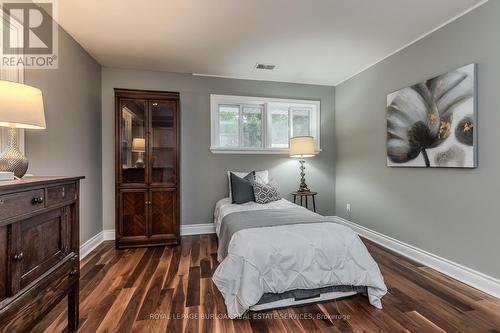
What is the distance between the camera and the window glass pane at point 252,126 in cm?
412

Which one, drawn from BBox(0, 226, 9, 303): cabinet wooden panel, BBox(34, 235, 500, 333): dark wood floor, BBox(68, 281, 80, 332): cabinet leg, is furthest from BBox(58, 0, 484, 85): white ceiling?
BBox(34, 235, 500, 333): dark wood floor

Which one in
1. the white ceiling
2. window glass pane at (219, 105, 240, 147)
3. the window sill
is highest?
the white ceiling

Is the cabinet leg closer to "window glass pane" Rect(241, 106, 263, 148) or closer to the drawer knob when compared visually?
the drawer knob

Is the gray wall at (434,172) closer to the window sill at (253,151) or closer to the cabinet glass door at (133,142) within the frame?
the window sill at (253,151)

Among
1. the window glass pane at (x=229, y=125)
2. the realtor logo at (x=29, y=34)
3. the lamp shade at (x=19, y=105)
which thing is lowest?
the lamp shade at (x=19, y=105)

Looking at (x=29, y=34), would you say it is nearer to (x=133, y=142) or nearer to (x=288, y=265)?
(x=133, y=142)

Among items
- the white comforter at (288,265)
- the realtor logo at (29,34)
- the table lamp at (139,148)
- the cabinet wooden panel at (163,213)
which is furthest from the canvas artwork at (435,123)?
the realtor logo at (29,34)

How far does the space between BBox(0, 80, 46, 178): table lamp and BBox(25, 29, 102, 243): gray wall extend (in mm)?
825

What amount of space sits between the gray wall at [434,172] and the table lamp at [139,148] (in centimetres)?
330

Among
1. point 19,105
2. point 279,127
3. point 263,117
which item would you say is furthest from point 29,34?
point 279,127

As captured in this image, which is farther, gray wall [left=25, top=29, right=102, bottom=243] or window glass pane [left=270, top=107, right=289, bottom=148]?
window glass pane [left=270, top=107, right=289, bottom=148]

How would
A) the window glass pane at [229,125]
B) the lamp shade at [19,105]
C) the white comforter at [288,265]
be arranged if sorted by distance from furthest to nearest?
the window glass pane at [229,125]
the white comforter at [288,265]
the lamp shade at [19,105]

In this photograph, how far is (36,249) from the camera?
1312 mm

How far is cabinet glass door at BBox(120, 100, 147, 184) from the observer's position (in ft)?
10.8
